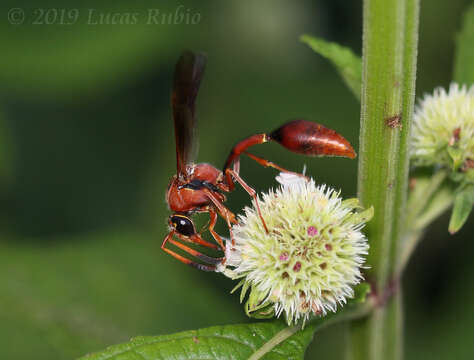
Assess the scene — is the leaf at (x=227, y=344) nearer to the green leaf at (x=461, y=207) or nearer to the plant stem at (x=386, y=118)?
the plant stem at (x=386, y=118)

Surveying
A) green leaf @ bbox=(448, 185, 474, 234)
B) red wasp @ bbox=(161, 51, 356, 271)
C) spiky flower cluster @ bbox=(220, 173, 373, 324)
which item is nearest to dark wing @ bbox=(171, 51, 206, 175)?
red wasp @ bbox=(161, 51, 356, 271)

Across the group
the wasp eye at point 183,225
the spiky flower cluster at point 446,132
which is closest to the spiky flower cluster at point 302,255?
the wasp eye at point 183,225

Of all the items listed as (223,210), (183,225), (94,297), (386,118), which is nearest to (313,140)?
(386,118)

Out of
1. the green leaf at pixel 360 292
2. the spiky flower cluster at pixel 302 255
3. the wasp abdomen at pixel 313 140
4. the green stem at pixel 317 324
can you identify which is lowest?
the green stem at pixel 317 324

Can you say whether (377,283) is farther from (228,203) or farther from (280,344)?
(228,203)

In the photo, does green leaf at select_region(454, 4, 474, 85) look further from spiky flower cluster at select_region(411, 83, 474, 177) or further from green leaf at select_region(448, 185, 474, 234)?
green leaf at select_region(448, 185, 474, 234)

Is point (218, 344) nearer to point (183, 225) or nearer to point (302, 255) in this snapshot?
point (302, 255)

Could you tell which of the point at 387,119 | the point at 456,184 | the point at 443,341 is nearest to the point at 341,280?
the point at 387,119
